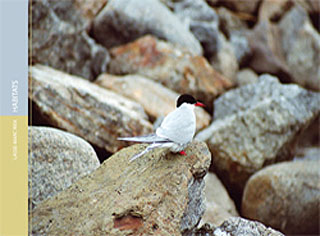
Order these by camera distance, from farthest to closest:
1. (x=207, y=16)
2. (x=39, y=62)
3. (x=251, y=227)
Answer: (x=207, y=16)
(x=39, y=62)
(x=251, y=227)

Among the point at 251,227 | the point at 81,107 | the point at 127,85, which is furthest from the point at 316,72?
the point at 251,227

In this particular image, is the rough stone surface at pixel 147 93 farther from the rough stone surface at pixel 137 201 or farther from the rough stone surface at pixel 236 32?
the rough stone surface at pixel 137 201

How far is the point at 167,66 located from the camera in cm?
494

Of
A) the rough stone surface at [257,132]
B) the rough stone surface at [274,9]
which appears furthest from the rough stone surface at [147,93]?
the rough stone surface at [274,9]

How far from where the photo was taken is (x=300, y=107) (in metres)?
4.69

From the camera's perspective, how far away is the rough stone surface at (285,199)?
149 inches

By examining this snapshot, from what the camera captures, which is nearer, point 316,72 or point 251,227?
point 251,227

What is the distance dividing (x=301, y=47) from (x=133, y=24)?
9.22 ft

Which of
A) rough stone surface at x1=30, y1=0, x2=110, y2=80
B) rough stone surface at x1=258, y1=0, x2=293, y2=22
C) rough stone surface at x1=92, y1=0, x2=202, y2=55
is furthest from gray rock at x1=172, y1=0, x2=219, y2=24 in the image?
rough stone surface at x1=30, y1=0, x2=110, y2=80

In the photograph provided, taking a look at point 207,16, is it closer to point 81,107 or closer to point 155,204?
point 81,107

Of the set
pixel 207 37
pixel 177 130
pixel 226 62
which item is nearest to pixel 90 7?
pixel 207 37

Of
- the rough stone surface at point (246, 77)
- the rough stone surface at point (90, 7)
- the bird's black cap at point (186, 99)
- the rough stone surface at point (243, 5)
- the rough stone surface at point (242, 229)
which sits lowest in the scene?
the rough stone surface at point (246, 77)

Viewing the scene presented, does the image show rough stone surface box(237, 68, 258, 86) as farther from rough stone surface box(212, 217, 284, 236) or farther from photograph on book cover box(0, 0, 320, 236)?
rough stone surface box(212, 217, 284, 236)
